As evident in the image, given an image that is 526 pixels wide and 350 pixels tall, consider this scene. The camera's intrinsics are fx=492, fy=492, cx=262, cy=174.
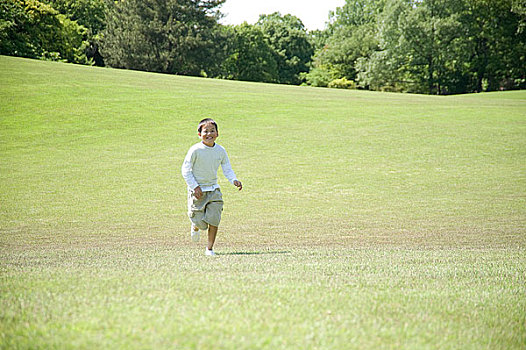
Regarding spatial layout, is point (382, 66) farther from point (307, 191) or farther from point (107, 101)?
point (307, 191)

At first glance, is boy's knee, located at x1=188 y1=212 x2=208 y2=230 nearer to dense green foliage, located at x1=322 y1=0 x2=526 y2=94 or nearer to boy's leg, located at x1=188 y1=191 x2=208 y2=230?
boy's leg, located at x1=188 y1=191 x2=208 y2=230

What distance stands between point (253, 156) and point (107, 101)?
14.2m

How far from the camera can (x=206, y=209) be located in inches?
345

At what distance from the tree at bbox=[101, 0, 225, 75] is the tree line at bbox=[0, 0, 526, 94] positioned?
0.51 ft

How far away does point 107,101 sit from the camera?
106 feet

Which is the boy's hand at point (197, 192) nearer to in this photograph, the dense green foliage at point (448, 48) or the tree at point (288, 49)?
the dense green foliage at point (448, 48)

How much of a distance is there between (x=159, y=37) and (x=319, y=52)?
3070 cm

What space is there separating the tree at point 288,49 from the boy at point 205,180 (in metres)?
91.1

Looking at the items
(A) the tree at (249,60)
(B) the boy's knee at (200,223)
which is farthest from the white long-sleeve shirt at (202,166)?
(A) the tree at (249,60)

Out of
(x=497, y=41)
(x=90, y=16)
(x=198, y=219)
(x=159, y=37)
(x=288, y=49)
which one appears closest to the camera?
(x=198, y=219)

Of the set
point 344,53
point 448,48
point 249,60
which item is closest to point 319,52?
point 344,53

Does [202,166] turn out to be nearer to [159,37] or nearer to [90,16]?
[159,37]

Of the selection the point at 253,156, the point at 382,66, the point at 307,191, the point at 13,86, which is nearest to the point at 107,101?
the point at 13,86

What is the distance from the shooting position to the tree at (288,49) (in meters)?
99.6
